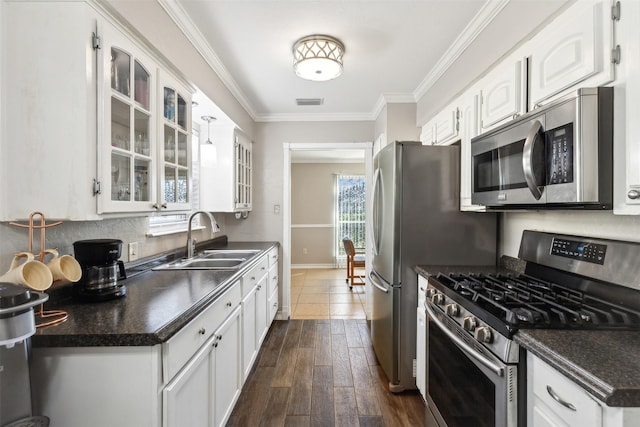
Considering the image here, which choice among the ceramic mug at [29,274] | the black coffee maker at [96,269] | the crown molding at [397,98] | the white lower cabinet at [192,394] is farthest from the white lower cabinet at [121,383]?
the crown molding at [397,98]

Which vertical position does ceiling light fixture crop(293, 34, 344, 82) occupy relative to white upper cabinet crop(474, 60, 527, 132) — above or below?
above

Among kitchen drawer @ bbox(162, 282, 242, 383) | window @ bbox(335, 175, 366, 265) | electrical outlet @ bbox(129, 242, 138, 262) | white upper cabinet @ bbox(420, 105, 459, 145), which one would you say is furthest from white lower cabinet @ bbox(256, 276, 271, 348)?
window @ bbox(335, 175, 366, 265)

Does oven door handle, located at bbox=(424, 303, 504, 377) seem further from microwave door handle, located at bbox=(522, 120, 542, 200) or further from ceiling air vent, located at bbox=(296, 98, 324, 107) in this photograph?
ceiling air vent, located at bbox=(296, 98, 324, 107)

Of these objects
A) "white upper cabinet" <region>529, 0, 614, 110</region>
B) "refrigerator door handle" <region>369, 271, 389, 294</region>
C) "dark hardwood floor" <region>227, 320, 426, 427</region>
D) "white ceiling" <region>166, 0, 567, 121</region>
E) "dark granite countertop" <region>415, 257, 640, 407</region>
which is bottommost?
"dark hardwood floor" <region>227, 320, 426, 427</region>

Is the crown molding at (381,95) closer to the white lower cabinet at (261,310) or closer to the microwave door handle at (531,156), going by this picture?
the microwave door handle at (531,156)

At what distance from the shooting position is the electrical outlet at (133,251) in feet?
6.13

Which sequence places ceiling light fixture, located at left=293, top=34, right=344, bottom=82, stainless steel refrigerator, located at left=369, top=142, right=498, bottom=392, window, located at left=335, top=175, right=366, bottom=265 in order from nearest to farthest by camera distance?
ceiling light fixture, located at left=293, top=34, right=344, bottom=82 → stainless steel refrigerator, located at left=369, top=142, right=498, bottom=392 → window, located at left=335, top=175, right=366, bottom=265

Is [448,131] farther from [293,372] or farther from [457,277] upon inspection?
[293,372]

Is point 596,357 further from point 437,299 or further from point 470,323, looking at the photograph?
point 437,299

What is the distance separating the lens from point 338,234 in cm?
678

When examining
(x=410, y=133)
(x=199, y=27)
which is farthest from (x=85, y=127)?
(x=410, y=133)

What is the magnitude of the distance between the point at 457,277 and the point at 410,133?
1.84m

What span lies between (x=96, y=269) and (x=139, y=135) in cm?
63

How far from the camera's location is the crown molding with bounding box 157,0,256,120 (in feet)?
5.58
